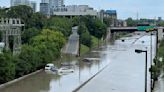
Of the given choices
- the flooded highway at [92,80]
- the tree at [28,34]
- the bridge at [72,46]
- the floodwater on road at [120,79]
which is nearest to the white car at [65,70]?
the flooded highway at [92,80]

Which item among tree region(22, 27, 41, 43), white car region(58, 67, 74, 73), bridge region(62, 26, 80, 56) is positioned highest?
tree region(22, 27, 41, 43)

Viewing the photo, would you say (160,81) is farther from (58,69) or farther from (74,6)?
(74,6)

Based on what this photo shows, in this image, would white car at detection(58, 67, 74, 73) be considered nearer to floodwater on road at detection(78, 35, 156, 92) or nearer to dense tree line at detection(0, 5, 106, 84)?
dense tree line at detection(0, 5, 106, 84)

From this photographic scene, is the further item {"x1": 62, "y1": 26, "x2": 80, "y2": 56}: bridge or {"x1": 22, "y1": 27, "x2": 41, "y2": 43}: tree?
{"x1": 62, "y1": 26, "x2": 80, "y2": 56}: bridge

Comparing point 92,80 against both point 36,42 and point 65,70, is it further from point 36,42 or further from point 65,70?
point 36,42

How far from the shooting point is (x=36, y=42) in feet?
92.7

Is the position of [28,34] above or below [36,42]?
above

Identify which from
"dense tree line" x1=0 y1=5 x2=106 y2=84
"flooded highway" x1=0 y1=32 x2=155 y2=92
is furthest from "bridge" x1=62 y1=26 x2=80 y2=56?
"flooded highway" x1=0 y1=32 x2=155 y2=92

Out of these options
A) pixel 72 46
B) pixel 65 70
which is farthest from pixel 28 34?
pixel 65 70

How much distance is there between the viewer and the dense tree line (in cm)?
1912

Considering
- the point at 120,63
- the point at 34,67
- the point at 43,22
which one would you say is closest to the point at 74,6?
the point at 43,22

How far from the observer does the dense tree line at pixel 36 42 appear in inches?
753

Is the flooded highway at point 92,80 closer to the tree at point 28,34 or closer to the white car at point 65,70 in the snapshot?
the white car at point 65,70

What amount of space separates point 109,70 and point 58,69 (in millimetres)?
2659
